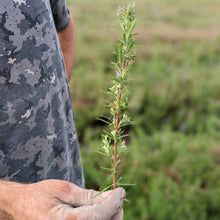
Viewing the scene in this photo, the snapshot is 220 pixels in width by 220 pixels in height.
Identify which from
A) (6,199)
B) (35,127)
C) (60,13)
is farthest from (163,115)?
(6,199)

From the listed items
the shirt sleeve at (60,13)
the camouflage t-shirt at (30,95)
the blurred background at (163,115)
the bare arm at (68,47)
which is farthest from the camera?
the blurred background at (163,115)

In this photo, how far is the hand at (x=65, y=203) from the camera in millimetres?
796

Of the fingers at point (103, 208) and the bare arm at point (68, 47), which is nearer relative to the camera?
Answer: the fingers at point (103, 208)

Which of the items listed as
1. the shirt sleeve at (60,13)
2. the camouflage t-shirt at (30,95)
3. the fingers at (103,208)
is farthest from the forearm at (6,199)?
the shirt sleeve at (60,13)

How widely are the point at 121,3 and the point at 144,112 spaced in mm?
4201

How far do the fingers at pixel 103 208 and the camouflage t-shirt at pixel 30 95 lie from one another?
0.42 metres

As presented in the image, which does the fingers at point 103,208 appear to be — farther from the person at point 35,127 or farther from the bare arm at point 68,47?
the bare arm at point 68,47

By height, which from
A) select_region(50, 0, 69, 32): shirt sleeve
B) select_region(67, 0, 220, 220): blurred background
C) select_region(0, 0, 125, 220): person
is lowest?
select_region(67, 0, 220, 220): blurred background

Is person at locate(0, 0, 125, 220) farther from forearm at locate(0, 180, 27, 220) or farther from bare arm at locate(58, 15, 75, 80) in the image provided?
bare arm at locate(58, 15, 75, 80)

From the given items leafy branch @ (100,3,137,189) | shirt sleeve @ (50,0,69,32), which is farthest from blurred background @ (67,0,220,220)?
shirt sleeve @ (50,0,69,32)

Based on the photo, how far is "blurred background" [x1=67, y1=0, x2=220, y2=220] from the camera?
9.65ft

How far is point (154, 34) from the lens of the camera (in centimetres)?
898

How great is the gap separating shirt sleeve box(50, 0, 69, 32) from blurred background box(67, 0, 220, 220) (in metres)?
0.39

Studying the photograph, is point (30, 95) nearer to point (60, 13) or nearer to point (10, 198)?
point (10, 198)
